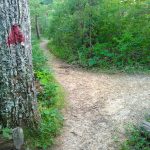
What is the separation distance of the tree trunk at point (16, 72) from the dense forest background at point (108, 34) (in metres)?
5.61

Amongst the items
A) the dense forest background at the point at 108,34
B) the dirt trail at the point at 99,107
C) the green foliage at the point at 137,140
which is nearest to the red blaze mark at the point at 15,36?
the dirt trail at the point at 99,107

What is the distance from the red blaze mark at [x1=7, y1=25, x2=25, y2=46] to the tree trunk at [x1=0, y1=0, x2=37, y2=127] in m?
0.04

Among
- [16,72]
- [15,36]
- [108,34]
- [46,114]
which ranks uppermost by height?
[15,36]

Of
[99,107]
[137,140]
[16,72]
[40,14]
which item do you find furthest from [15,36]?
[40,14]

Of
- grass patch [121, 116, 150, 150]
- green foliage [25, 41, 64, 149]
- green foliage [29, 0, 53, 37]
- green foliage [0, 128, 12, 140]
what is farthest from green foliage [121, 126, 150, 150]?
green foliage [29, 0, 53, 37]

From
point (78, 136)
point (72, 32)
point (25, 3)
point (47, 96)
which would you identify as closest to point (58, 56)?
point (72, 32)

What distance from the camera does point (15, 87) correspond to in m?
4.91

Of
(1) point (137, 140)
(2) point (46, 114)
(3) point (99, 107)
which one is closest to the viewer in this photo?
(1) point (137, 140)

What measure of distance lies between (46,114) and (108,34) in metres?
6.36

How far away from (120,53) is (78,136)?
18.0 feet

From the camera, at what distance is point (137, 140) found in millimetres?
5594

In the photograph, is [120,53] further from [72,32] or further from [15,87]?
[15,87]

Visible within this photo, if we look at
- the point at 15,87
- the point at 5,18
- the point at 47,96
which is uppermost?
the point at 5,18

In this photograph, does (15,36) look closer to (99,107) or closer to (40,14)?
(99,107)
